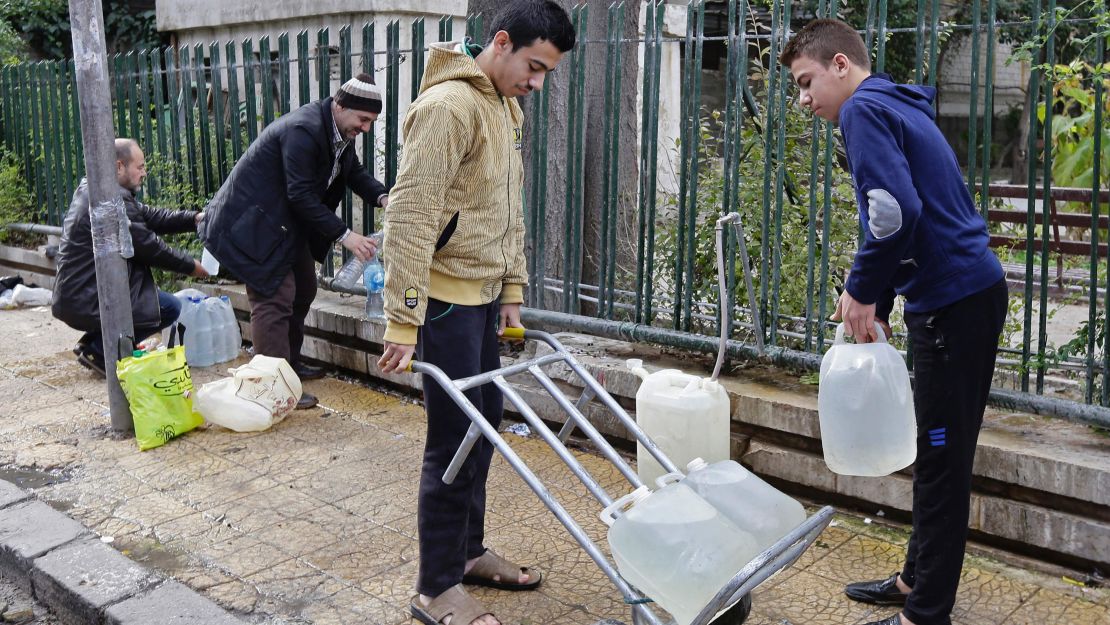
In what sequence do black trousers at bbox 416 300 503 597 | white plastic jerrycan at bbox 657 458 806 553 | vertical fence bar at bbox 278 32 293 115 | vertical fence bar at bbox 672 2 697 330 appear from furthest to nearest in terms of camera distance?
vertical fence bar at bbox 278 32 293 115, vertical fence bar at bbox 672 2 697 330, black trousers at bbox 416 300 503 597, white plastic jerrycan at bbox 657 458 806 553

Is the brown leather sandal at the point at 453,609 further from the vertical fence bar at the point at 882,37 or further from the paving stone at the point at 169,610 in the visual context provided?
the vertical fence bar at the point at 882,37

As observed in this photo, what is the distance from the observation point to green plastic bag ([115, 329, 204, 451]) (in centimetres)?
526

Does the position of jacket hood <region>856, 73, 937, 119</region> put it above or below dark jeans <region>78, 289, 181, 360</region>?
above

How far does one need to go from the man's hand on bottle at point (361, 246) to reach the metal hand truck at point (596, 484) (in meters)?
2.30

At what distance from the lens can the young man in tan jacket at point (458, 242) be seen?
123 inches

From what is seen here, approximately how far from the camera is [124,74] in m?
8.23

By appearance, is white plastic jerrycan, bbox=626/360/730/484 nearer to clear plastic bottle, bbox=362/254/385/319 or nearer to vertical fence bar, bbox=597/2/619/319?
vertical fence bar, bbox=597/2/619/319

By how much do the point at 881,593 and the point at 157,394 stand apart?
361 centimetres

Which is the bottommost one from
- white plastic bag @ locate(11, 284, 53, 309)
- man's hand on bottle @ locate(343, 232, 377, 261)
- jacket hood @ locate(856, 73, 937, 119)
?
white plastic bag @ locate(11, 284, 53, 309)

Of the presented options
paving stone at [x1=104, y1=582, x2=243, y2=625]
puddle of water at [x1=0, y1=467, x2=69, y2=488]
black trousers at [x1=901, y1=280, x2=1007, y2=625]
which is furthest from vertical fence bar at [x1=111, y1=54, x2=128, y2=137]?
black trousers at [x1=901, y1=280, x2=1007, y2=625]

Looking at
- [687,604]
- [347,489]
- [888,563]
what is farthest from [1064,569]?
[347,489]

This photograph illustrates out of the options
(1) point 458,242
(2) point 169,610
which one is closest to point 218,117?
(2) point 169,610

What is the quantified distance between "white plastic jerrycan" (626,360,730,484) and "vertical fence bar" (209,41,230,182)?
456 centimetres

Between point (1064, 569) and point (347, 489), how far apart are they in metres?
2.91
